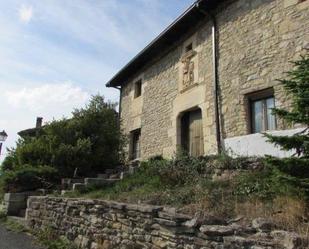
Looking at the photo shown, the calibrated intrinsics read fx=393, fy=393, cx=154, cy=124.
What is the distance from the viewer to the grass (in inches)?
184

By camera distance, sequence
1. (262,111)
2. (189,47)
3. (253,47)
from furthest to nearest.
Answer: (189,47), (253,47), (262,111)

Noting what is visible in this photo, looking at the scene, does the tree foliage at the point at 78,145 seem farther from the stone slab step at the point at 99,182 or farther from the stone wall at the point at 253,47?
the stone wall at the point at 253,47

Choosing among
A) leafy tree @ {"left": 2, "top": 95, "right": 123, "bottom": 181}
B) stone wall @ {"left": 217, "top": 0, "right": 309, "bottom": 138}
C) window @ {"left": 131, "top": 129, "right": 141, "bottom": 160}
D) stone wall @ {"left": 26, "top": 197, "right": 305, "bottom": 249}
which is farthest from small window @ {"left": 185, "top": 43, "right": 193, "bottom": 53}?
stone wall @ {"left": 26, "top": 197, "right": 305, "bottom": 249}

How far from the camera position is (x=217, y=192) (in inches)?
239

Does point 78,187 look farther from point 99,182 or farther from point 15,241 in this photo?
point 15,241

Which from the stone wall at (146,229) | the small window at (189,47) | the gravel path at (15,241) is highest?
the small window at (189,47)

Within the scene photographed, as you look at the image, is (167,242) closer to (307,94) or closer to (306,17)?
(307,94)

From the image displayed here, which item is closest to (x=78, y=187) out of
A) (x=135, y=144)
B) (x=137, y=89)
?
(x=135, y=144)

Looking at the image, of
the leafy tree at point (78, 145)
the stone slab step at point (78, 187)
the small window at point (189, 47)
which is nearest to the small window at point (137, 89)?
the leafy tree at point (78, 145)

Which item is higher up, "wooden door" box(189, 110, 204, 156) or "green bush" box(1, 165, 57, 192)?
"wooden door" box(189, 110, 204, 156)

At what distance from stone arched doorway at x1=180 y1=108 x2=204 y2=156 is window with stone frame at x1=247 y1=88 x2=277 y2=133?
221cm

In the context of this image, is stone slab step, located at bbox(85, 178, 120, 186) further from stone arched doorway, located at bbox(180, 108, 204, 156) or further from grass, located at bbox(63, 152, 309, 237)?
stone arched doorway, located at bbox(180, 108, 204, 156)

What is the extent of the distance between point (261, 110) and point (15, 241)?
6.50m

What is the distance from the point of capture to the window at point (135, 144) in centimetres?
1586
